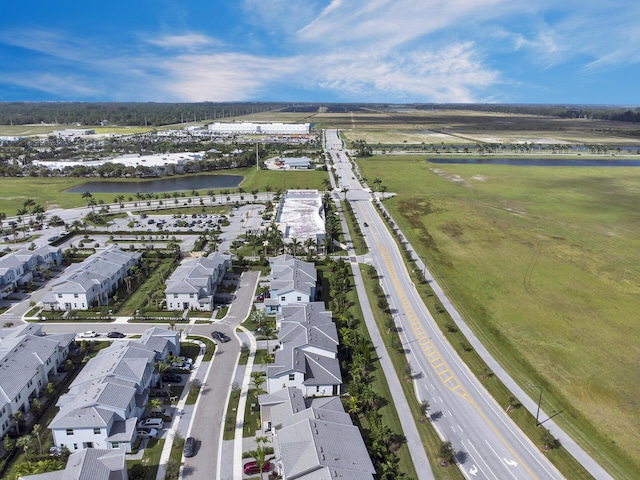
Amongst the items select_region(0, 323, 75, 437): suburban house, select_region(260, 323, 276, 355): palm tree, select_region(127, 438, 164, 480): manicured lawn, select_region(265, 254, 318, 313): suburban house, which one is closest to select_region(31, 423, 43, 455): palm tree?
→ select_region(0, 323, 75, 437): suburban house

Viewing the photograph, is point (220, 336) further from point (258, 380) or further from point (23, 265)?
point (23, 265)

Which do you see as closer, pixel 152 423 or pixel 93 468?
pixel 93 468

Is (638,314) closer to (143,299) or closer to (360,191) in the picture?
(143,299)

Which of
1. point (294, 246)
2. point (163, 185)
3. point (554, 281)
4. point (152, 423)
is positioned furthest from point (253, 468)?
point (163, 185)

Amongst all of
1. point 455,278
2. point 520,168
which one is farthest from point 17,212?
point 520,168

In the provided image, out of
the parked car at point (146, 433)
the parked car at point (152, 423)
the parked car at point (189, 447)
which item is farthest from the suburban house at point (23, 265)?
the parked car at point (189, 447)

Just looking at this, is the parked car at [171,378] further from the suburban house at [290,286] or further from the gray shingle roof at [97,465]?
the suburban house at [290,286]
